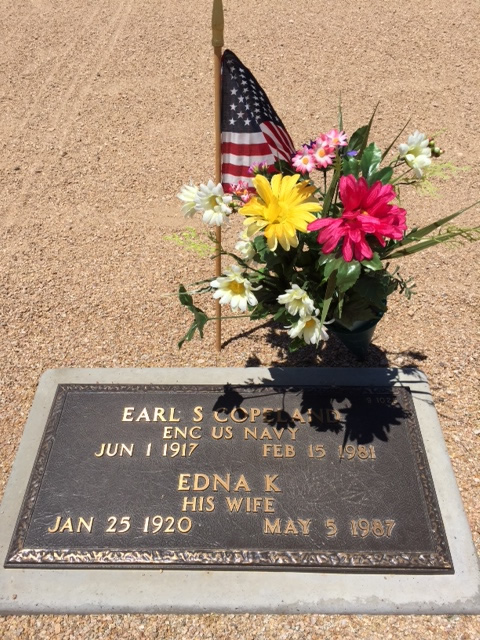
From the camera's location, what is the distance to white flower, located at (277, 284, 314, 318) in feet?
8.23

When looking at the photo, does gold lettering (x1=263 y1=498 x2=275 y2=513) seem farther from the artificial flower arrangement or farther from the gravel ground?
the artificial flower arrangement

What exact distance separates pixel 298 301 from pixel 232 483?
999mm

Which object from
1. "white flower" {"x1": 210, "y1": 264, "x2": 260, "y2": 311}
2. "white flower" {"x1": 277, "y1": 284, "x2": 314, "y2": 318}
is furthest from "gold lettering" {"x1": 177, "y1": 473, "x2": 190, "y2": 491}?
"white flower" {"x1": 277, "y1": 284, "x2": 314, "y2": 318}

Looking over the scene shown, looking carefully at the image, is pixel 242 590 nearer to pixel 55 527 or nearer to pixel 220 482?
pixel 220 482

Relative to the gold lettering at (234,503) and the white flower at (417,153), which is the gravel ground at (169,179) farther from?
the white flower at (417,153)

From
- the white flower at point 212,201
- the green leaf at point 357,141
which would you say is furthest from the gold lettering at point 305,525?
Result: the green leaf at point 357,141

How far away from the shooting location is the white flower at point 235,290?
2.62m

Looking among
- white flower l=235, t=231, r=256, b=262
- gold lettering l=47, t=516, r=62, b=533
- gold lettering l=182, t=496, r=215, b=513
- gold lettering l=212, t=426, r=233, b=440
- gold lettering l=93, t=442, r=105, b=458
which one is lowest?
gold lettering l=47, t=516, r=62, b=533

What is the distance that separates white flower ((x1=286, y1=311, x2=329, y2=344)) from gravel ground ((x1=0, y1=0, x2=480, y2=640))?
0.95 meters

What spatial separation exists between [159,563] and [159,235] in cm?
264

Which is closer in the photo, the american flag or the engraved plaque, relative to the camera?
the engraved plaque

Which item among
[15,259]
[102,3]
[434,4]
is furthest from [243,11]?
[15,259]

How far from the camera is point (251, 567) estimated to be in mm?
2578

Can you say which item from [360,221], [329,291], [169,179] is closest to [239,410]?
[329,291]
